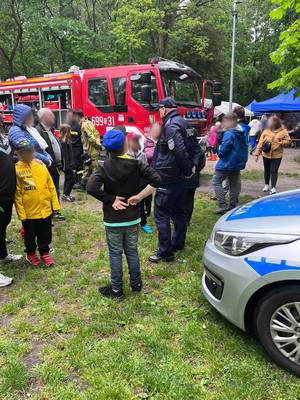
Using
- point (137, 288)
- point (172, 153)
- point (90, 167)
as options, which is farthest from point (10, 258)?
point (90, 167)

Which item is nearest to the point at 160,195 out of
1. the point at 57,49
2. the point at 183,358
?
the point at 183,358

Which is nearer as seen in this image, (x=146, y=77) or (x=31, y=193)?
(x=31, y=193)

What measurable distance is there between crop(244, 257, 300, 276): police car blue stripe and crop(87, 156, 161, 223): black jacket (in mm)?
1177

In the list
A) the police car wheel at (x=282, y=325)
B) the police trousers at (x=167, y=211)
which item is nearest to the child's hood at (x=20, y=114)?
the police trousers at (x=167, y=211)

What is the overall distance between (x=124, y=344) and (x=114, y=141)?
1.71 m

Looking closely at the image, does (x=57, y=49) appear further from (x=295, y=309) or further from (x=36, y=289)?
(x=295, y=309)

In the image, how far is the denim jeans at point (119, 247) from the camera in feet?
10.2

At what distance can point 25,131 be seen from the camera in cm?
448

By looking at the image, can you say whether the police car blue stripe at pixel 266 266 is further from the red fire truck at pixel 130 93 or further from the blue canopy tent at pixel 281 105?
the blue canopy tent at pixel 281 105

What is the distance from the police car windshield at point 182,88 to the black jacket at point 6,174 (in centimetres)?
567

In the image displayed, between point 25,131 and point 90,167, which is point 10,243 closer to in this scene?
point 25,131

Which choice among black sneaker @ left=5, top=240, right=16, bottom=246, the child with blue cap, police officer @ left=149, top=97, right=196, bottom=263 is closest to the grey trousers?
police officer @ left=149, top=97, right=196, bottom=263

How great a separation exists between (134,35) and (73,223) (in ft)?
47.2

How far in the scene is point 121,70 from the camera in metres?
9.19
